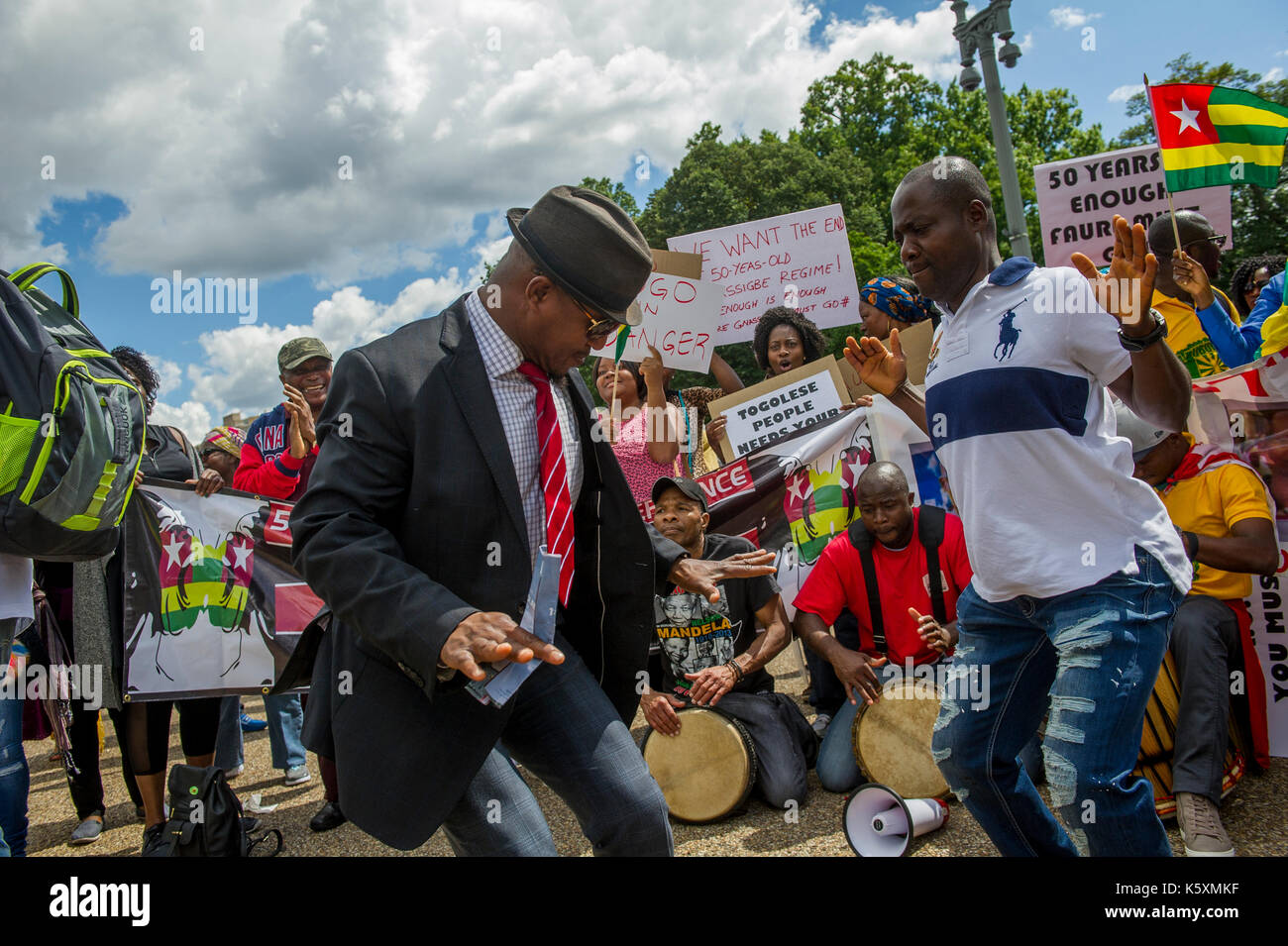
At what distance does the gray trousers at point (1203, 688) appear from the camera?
11.0ft

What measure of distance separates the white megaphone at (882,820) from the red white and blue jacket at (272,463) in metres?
3.20

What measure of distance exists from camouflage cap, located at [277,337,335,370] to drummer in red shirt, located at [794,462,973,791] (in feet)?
9.02

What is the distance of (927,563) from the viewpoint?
4.38 metres

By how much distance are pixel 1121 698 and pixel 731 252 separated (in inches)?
214

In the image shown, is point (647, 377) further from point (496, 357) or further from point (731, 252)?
point (496, 357)

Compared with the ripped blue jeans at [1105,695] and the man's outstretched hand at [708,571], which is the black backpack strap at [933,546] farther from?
the man's outstretched hand at [708,571]

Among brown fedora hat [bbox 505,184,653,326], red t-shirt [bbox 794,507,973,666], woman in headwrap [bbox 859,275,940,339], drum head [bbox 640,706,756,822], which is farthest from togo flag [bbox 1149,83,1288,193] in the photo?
brown fedora hat [bbox 505,184,653,326]

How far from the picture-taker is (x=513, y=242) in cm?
221

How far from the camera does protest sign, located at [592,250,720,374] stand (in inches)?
237

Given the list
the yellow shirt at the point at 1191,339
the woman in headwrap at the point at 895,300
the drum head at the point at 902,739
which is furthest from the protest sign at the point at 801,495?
the yellow shirt at the point at 1191,339

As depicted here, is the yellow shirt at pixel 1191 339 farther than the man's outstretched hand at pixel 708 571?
Yes

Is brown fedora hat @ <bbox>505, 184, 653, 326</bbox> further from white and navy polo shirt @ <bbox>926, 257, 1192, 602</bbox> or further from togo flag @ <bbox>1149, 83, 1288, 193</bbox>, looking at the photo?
togo flag @ <bbox>1149, 83, 1288, 193</bbox>

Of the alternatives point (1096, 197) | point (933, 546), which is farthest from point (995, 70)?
point (933, 546)

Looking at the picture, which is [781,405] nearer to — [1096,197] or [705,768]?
[705,768]
